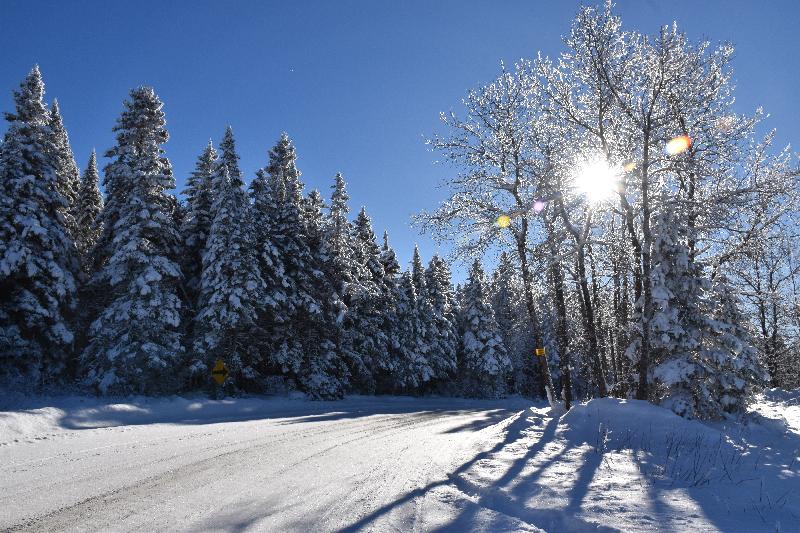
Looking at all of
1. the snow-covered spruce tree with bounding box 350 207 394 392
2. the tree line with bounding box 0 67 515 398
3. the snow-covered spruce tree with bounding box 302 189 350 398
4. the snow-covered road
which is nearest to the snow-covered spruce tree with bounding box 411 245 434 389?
→ the snow-covered spruce tree with bounding box 350 207 394 392

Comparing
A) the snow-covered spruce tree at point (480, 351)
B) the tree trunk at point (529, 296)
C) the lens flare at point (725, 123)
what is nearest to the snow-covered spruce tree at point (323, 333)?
the tree trunk at point (529, 296)

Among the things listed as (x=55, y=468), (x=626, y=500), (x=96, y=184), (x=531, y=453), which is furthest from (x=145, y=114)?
(x=626, y=500)

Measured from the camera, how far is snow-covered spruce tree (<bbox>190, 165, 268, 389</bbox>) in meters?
23.7

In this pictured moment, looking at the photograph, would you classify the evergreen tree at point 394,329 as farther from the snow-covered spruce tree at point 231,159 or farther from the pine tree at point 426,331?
the snow-covered spruce tree at point 231,159

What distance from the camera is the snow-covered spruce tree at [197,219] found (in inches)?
1057

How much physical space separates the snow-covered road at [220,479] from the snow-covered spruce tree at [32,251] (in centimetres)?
1195

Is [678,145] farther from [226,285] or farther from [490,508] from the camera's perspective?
[226,285]

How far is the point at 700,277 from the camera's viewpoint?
13258mm

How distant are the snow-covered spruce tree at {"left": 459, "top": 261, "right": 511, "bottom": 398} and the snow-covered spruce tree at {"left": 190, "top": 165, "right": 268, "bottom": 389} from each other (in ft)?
84.0

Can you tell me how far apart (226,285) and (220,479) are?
62.1 feet

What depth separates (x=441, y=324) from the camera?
4662cm

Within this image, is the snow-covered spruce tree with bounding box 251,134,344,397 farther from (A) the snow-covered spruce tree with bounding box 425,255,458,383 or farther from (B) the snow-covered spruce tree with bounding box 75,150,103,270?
(A) the snow-covered spruce tree with bounding box 425,255,458,383

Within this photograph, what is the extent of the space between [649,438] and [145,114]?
2510cm

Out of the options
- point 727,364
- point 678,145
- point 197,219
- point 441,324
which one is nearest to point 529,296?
point 727,364
